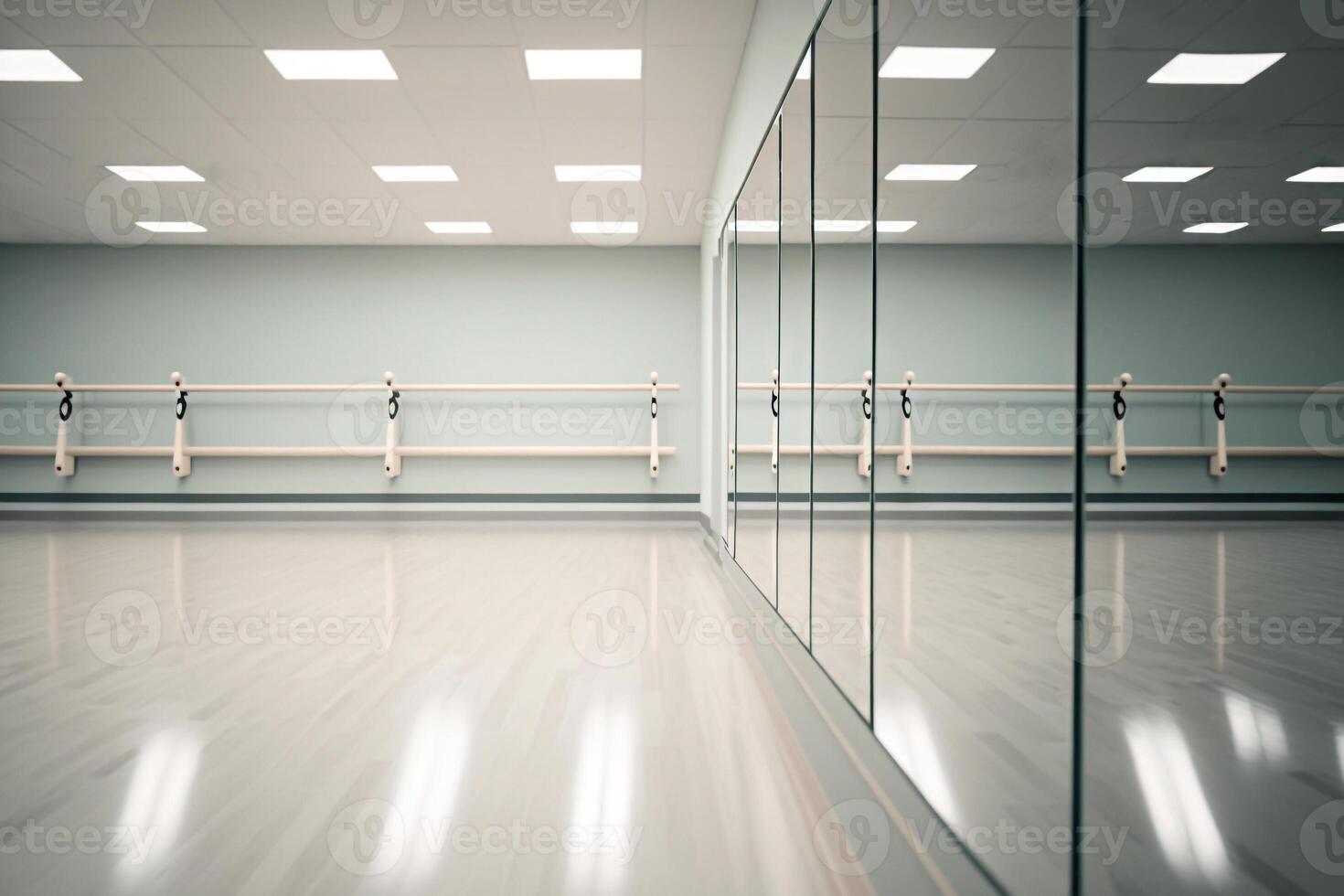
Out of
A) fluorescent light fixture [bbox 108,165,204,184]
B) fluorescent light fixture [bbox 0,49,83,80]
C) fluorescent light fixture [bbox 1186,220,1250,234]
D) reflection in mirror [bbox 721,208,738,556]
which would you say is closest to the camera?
fluorescent light fixture [bbox 1186,220,1250,234]

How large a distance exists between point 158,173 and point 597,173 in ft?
9.30

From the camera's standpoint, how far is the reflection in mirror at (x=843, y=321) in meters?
2.30

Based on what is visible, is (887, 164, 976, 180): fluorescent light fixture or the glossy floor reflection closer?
the glossy floor reflection

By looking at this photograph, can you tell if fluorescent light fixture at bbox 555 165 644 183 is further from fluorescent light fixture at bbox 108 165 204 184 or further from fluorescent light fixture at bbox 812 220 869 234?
fluorescent light fixture at bbox 108 165 204 184

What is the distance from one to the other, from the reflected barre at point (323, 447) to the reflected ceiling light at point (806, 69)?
4.08 m

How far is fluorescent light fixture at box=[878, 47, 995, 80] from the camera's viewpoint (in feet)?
11.2

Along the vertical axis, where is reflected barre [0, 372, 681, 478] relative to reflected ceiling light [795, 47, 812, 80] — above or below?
below

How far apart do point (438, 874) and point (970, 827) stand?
2.75 feet

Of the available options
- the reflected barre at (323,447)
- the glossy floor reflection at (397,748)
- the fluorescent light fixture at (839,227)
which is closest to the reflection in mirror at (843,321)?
the fluorescent light fixture at (839,227)

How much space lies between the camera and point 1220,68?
70 centimetres

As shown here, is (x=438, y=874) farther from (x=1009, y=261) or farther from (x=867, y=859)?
(x=1009, y=261)

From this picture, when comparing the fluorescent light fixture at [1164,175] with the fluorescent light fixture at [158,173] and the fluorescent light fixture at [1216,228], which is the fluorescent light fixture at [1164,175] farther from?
the fluorescent light fixture at [158,173]

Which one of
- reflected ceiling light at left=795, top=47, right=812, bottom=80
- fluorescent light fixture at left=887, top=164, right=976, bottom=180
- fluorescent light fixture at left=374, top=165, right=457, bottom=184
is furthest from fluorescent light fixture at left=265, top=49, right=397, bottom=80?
fluorescent light fixture at left=887, top=164, right=976, bottom=180

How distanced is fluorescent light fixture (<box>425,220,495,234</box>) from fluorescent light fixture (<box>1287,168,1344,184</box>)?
20.0 feet
